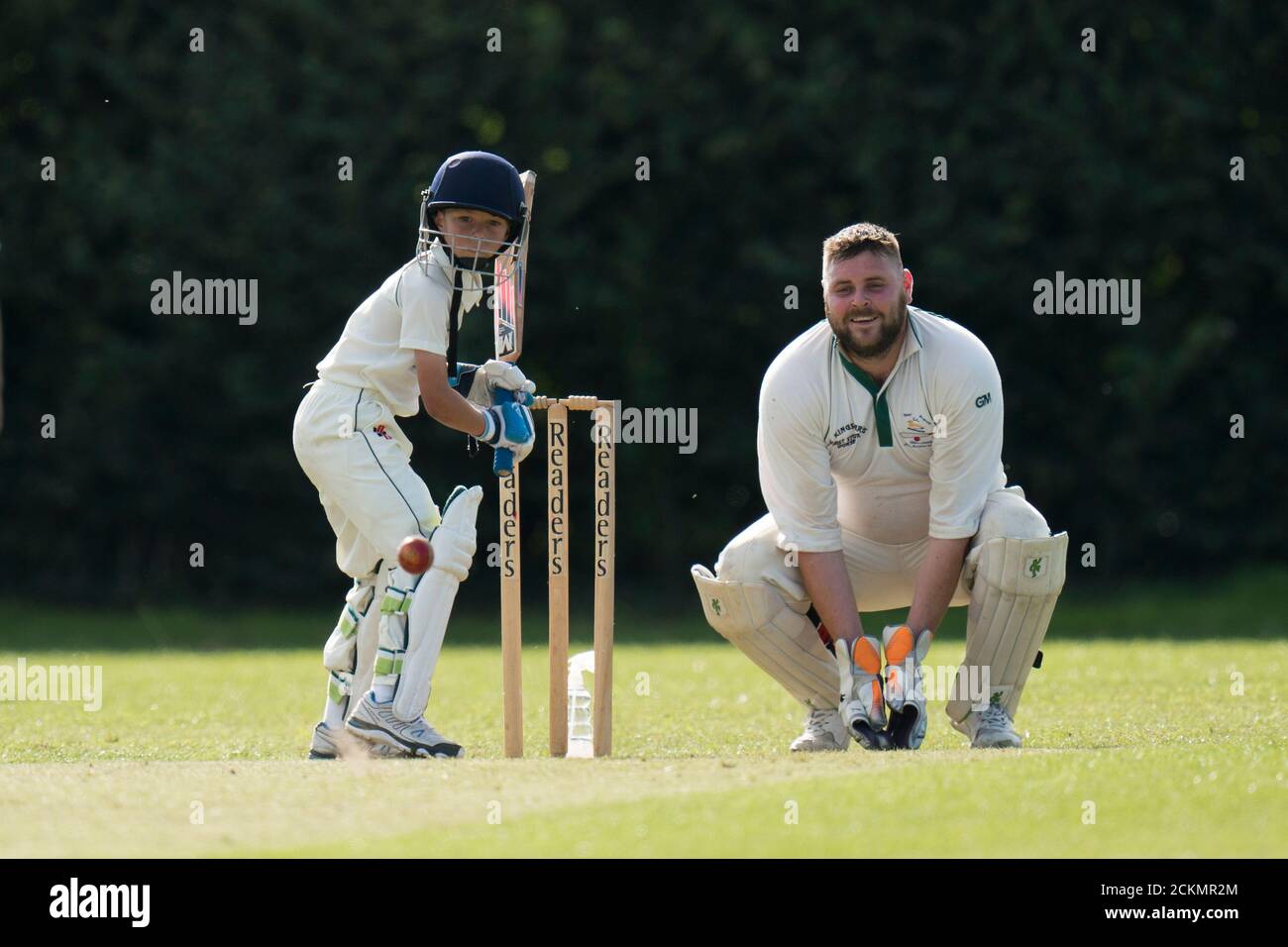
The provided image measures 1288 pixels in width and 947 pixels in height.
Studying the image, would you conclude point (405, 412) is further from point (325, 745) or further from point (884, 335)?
point (884, 335)

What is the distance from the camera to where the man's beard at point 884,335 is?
191 inches

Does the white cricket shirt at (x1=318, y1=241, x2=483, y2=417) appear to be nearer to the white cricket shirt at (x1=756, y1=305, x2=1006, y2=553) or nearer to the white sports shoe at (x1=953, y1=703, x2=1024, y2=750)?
the white cricket shirt at (x1=756, y1=305, x2=1006, y2=553)

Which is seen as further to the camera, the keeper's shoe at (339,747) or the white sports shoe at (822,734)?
the white sports shoe at (822,734)

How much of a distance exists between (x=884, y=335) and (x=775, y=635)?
89cm

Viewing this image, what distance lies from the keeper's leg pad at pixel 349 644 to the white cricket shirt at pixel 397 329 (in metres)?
0.55

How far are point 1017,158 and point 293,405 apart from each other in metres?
4.90

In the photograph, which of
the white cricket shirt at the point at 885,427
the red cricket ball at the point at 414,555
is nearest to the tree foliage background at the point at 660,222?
the white cricket shirt at the point at 885,427

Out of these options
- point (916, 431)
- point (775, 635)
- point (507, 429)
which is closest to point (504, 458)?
point (507, 429)

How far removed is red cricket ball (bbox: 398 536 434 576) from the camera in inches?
170

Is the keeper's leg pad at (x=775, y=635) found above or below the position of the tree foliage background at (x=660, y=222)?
below

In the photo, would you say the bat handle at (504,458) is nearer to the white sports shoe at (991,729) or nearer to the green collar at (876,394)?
the green collar at (876,394)

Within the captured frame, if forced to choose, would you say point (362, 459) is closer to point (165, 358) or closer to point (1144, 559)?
point (165, 358)

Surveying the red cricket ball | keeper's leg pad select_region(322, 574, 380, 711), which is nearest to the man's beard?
the red cricket ball

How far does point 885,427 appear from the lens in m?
5.02
